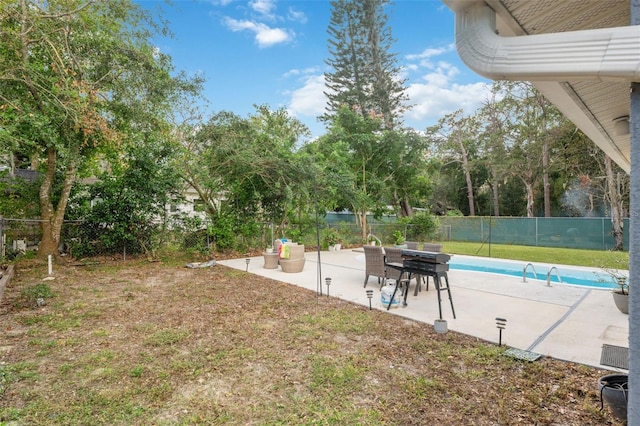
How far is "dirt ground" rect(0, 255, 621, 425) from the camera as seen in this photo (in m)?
2.56

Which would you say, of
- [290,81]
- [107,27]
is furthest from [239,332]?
[290,81]

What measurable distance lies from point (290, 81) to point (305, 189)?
9.86m

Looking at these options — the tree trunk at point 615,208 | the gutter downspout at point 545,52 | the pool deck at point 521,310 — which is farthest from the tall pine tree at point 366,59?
the gutter downspout at point 545,52

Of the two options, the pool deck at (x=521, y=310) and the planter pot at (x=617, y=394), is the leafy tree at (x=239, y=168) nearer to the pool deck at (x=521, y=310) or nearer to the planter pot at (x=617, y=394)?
the pool deck at (x=521, y=310)

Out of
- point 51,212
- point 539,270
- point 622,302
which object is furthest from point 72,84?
point 539,270

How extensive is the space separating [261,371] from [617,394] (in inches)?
109

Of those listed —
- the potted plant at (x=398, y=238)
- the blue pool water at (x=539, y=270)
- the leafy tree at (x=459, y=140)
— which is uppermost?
the leafy tree at (x=459, y=140)

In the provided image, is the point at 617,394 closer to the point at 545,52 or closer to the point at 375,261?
the point at 545,52

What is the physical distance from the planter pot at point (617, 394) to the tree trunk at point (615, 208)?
15.6 metres

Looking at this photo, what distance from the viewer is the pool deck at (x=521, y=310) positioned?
388 cm

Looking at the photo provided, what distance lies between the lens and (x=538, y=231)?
1586cm

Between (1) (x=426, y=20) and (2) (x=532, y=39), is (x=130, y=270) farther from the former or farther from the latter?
(1) (x=426, y=20)

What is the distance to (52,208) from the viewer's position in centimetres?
916

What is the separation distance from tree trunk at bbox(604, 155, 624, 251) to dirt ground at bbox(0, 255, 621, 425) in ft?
48.4
